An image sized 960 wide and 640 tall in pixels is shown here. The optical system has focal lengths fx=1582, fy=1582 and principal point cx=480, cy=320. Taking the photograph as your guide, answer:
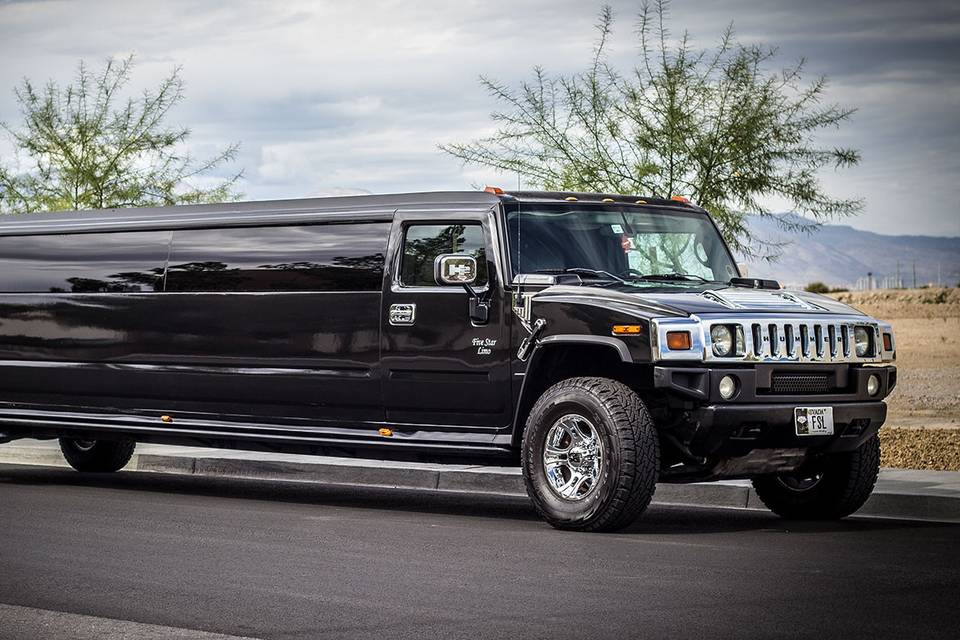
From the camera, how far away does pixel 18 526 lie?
1073 cm

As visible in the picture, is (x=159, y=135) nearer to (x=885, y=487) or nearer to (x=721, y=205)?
(x=721, y=205)

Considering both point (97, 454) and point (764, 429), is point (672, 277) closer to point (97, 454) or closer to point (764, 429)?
point (764, 429)

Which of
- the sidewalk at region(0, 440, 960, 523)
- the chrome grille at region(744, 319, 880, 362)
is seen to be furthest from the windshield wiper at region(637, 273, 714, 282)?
the sidewalk at region(0, 440, 960, 523)

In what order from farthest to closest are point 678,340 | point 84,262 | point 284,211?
point 84,262 < point 284,211 < point 678,340

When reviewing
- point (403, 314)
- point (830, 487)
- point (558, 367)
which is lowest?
point (830, 487)

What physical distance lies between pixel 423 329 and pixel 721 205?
865cm

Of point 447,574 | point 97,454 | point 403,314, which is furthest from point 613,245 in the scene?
point 97,454

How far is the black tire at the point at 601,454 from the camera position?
32.6 ft

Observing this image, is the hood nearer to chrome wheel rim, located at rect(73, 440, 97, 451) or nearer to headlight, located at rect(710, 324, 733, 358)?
headlight, located at rect(710, 324, 733, 358)

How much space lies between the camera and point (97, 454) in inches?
611

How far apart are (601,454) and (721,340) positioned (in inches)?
41.8

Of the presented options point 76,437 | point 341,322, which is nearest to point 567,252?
point 341,322

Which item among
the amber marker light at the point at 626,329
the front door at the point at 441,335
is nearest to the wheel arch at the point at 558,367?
the front door at the point at 441,335

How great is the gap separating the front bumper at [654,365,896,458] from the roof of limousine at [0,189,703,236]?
2048mm
